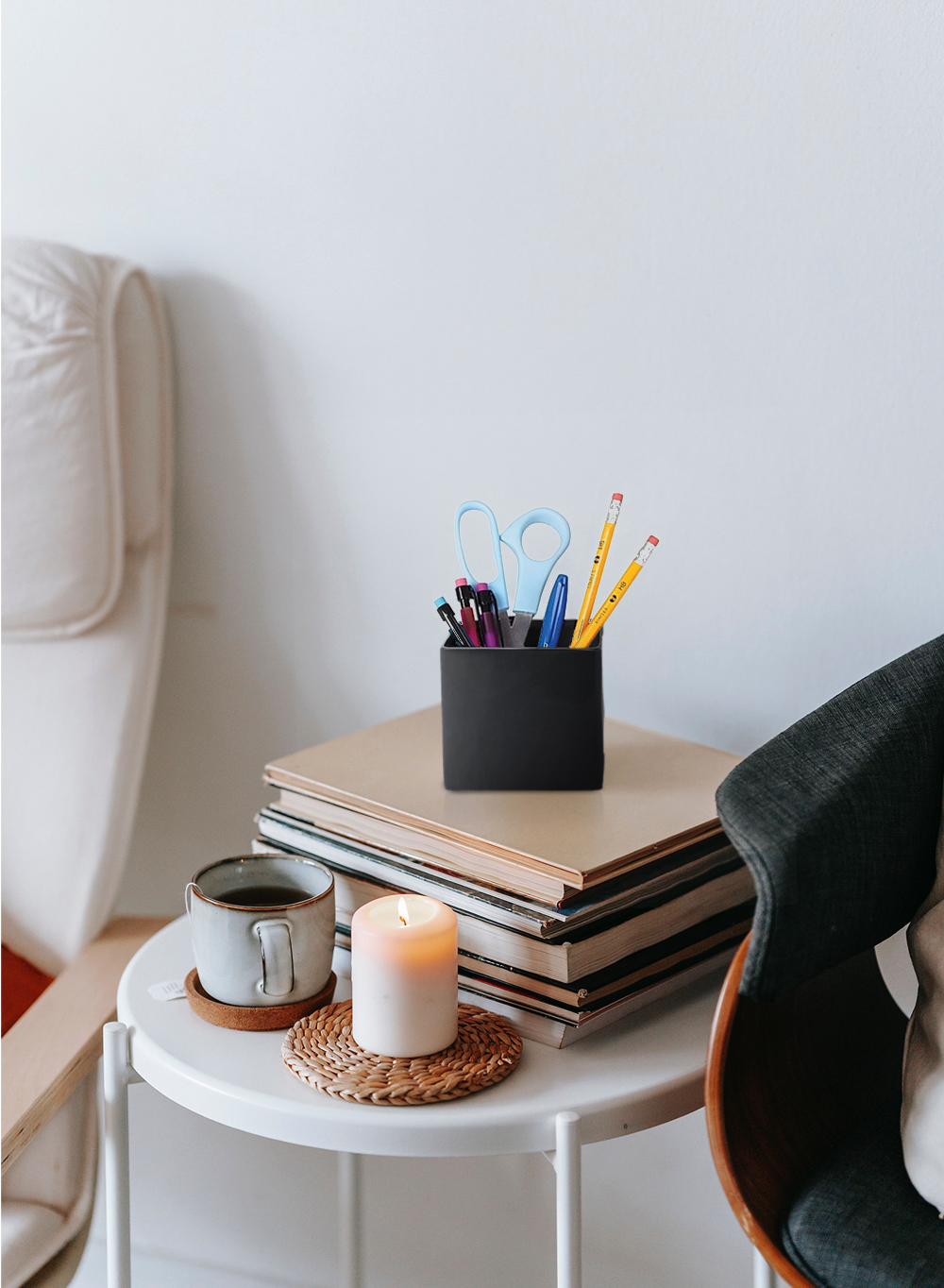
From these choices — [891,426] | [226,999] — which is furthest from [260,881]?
[891,426]

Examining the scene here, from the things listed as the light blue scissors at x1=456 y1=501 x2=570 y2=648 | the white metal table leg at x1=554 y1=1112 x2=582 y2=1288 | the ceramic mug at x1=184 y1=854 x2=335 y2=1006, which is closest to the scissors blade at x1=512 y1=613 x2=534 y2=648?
the light blue scissors at x1=456 y1=501 x2=570 y2=648

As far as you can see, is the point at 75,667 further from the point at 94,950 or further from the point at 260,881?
the point at 260,881

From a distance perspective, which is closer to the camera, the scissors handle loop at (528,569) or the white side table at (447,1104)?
the white side table at (447,1104)

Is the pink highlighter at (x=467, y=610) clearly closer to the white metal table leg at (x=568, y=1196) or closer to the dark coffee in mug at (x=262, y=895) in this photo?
the dark coffee in mug at (x=262, y=895)

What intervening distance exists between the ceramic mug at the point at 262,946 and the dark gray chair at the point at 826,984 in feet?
0.86

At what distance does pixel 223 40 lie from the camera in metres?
1.02

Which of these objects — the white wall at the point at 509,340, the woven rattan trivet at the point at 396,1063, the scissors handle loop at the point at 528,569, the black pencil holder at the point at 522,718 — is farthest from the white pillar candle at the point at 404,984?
the white wall at the point at 509,340

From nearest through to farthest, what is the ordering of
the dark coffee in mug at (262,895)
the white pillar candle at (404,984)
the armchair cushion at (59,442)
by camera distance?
1. the white pillar candle at (404,984)
2. the dark coffee in mug at (262,895)
3. the armchair cushion at (59,442)

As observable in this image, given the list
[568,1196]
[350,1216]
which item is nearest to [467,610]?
[568,1196]

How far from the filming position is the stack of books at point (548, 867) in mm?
663

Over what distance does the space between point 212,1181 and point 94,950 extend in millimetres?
411

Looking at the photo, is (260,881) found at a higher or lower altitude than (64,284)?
lower

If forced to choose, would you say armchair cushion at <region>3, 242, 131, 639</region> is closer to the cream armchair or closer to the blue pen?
the cream armchair

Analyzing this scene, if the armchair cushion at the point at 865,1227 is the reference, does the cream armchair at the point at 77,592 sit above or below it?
above
